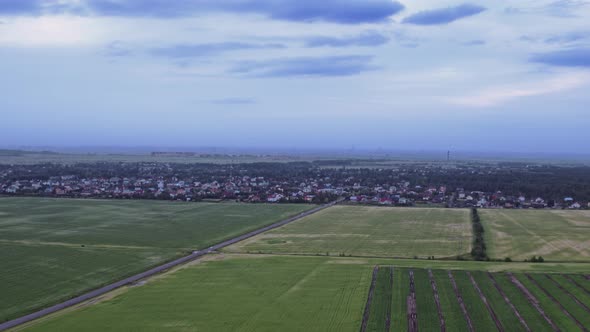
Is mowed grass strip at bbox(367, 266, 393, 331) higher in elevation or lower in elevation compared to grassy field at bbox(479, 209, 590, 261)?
lower

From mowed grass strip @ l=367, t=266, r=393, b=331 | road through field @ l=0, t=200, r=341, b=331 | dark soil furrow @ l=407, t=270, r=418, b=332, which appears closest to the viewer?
dark soil furrow @ l=407, t=270, r=418, b=332

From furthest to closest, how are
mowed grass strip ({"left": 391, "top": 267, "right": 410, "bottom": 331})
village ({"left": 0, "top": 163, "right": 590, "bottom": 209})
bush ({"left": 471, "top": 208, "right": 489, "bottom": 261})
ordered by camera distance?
1. village ({"left": 0, "top": 163, "right": 590, "bottom": 209})
2. bush ({"left": 471, "top": 208, "right": 489, "bottom": 261})
3. mowed grass strip ({"left": 391, "top": 267, "right": 410, "bottom": 331})

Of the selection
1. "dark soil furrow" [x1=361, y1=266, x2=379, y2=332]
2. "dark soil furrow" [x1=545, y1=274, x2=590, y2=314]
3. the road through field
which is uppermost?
"dark soil furrow" [x1=545, y1=274, x2=590, y2=314]

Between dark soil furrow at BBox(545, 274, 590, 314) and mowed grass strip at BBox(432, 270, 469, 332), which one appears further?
dark soil furrow at BBox(545, 274, 590, 314)

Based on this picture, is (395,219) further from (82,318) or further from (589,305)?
(82,318)

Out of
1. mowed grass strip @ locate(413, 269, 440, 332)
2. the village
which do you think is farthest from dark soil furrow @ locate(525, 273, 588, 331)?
the village

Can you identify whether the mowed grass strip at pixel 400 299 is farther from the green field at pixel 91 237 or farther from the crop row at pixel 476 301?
the green field at pixel 91 237

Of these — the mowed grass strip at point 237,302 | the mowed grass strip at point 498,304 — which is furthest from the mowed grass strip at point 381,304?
the mowed grass strip at point 498,304

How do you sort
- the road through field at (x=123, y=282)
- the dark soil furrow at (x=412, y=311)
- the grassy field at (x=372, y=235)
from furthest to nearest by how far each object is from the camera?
the grassy field at (x=372, y=235)
the road through field at (x=123, y=282)
the dark soil furrow at (x=412, y=311)

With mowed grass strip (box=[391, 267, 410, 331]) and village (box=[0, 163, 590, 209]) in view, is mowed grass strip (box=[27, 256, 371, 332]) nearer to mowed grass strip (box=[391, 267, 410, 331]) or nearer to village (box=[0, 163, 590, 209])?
mowed grass strip (box=[391, 267, 410, 331])
